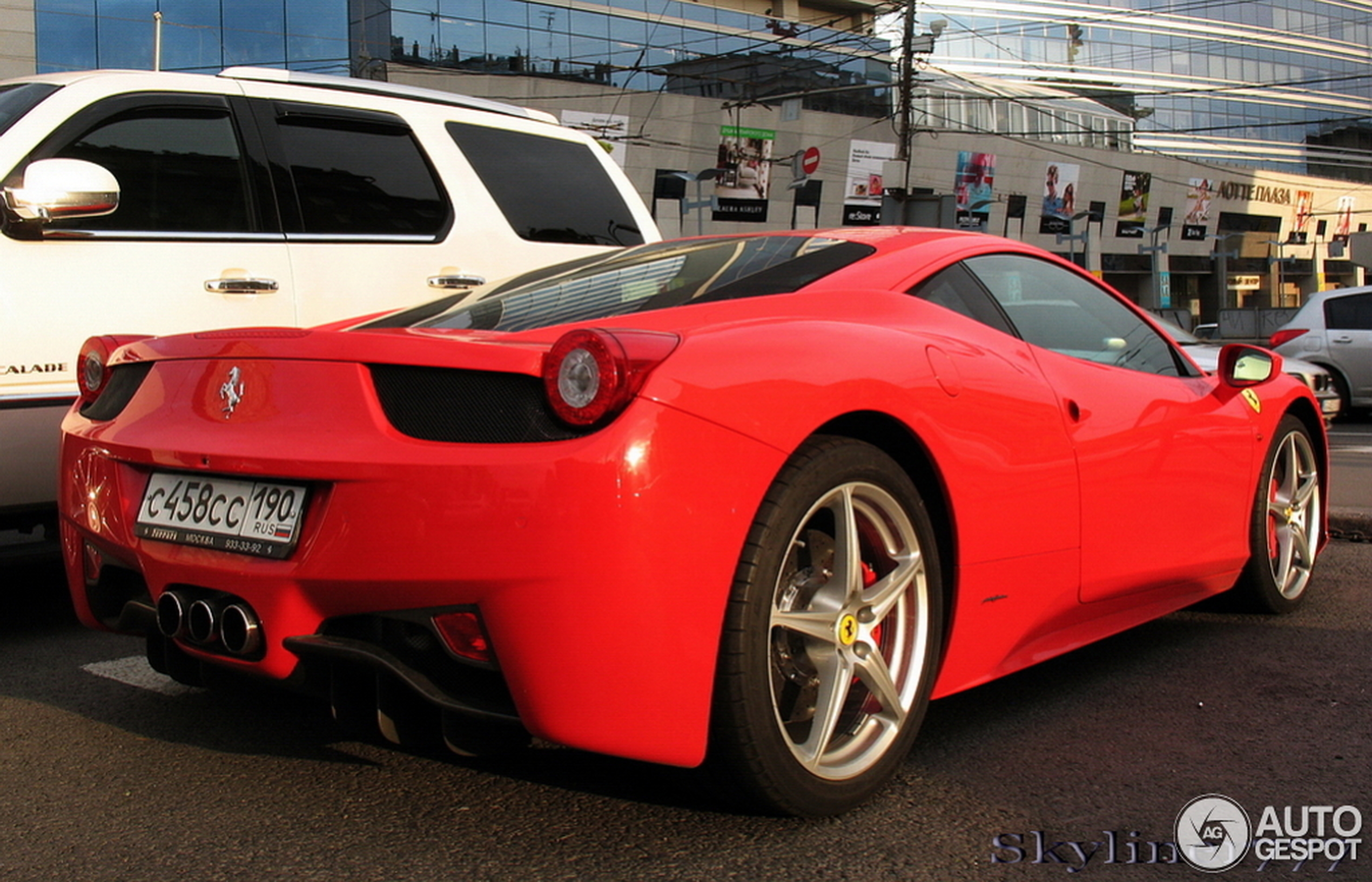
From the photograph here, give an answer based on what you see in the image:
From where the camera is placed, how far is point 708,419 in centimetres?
222

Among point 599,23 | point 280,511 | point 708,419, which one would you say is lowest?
point 280,511

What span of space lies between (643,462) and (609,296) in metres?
0.96

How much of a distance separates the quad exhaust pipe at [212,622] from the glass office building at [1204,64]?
73.4 meters

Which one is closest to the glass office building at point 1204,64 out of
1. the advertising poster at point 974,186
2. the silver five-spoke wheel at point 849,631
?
the advertising poster at point 974,186

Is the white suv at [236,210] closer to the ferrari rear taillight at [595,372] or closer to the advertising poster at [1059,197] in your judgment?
the ferrari rear taillight at [595,372]

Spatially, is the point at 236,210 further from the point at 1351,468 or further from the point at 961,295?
the point at 1351,468

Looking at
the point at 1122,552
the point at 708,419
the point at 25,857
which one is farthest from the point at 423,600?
the point at 1122,552

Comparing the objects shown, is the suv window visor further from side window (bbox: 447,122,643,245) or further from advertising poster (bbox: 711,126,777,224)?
advertising poster (bbox: 711,126,777,224)

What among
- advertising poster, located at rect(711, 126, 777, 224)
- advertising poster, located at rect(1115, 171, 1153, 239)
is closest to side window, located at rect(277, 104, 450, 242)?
advertising poster, located at rect(711, 126, 777, 224)

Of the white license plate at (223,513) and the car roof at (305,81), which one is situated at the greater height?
the car roof at (305,81)

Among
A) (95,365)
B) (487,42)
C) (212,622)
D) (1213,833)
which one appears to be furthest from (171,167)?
(487,42)

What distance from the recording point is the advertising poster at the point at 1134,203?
60250 mm

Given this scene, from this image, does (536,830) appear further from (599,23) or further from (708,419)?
(599,23)

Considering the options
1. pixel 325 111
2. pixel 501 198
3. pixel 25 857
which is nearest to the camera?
pixel 25 857
